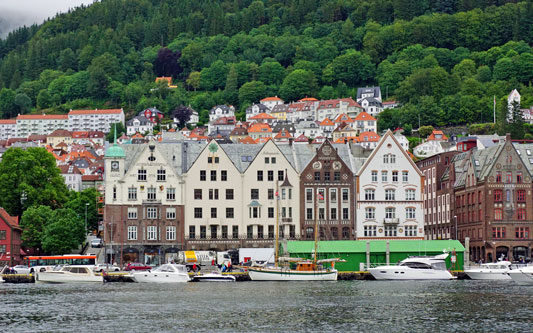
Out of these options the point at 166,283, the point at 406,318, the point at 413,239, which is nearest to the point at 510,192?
the point at 413,239

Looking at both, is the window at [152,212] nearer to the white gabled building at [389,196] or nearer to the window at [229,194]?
the window at [229,194]

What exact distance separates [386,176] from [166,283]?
35.2 metres

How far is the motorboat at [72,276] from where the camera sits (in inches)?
4055

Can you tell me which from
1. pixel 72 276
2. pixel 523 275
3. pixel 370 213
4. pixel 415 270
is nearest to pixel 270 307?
pixel 523 275

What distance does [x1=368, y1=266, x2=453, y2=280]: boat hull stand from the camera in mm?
104125

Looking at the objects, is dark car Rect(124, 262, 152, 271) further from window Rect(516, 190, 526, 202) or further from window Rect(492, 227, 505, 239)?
window Rect(516, 190, 526, 202)

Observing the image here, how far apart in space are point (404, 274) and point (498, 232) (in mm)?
30095

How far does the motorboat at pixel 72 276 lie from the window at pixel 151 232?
18340 millimetres

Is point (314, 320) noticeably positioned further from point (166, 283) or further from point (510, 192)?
point (510, 192)

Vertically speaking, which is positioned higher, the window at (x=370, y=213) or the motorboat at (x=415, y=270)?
the window at (x=370, y=213)

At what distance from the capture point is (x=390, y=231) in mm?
124188

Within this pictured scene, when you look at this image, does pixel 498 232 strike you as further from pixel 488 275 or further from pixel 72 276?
pixel 72 276

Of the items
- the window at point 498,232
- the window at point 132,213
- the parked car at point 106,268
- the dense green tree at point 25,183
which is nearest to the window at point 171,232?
the window at point 132,213

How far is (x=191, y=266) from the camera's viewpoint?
4592 inches
